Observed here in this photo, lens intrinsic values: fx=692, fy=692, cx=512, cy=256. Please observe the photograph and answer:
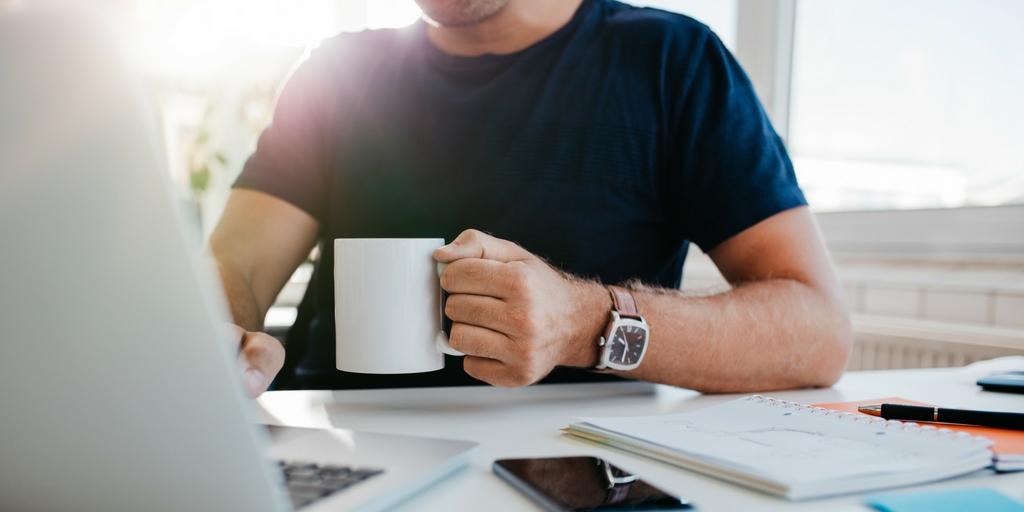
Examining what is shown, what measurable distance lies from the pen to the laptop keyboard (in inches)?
18.1

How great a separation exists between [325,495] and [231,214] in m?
0.83

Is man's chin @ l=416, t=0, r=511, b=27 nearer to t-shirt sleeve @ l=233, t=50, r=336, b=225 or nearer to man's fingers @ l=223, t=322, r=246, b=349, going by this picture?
t-shirt sleeve @ l=233, t=50, r=336, b=225

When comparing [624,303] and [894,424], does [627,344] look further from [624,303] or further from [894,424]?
[894,424]

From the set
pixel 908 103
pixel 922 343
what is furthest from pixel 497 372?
pixel 908 103

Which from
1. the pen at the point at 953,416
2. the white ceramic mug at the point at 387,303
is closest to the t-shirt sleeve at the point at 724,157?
the pen at the point at 953,416

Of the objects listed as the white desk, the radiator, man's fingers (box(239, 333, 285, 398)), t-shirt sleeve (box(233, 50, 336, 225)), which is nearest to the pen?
the white desk

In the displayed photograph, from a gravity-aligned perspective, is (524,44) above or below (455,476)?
above

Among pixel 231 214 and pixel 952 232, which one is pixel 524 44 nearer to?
pixel 231 214

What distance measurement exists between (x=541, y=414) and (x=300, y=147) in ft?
2.36

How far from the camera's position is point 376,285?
0.61m

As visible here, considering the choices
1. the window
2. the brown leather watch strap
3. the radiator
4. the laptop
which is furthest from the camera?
the window

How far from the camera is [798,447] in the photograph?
0.49m

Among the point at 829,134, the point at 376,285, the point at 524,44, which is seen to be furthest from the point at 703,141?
the point at 829,134

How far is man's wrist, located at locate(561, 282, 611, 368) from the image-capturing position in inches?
27.4
